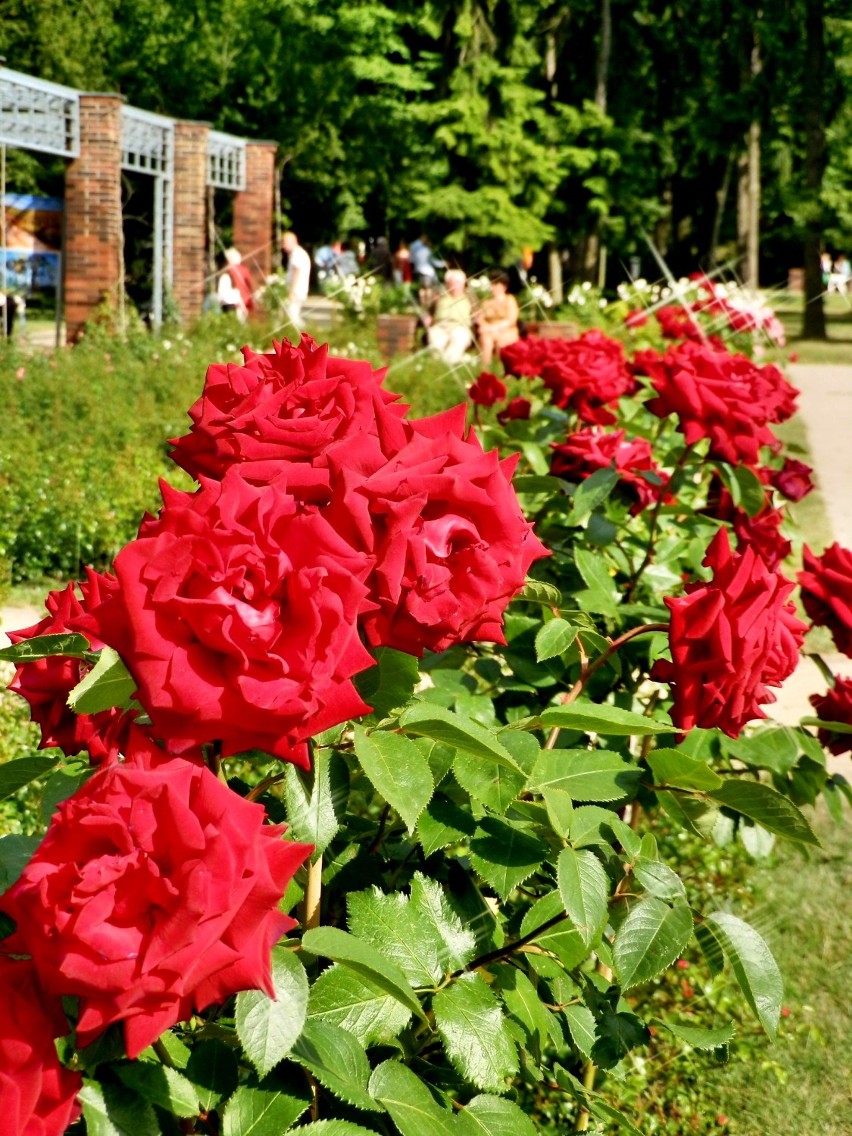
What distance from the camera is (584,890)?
1.27m

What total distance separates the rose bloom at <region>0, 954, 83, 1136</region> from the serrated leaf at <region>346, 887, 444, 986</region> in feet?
1.25

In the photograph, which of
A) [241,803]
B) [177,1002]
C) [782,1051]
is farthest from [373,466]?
[782,1051]

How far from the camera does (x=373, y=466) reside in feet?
3.87

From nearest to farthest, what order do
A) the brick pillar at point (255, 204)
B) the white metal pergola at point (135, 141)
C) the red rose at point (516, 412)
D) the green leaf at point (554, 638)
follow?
the green leaf at point (554, 638) → the red rose at point (516, 412) → the white metal pergola at point (135, 141) → the brick pillar at point (255, 204)

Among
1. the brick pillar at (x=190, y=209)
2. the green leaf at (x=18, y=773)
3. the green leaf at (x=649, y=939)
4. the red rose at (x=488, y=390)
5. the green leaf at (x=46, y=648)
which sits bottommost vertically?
the green leaf at (x=649, y=939)

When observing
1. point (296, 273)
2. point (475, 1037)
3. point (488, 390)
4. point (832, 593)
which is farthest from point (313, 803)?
point (296, 273)

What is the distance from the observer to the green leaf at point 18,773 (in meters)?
1.26

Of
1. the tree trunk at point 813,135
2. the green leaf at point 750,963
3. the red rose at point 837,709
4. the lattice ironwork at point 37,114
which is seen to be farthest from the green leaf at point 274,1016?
the tree trunk at point 813,135

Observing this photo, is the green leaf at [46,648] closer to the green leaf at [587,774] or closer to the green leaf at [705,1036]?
the green leaf at [587,774]

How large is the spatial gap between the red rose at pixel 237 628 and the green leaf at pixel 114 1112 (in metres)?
0.26

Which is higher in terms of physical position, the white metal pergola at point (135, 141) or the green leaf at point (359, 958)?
the white metal pergola at point (135, 141)

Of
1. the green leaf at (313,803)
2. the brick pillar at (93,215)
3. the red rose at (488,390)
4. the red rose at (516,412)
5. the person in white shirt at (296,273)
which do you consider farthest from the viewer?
the person in white shirt at (296,273)

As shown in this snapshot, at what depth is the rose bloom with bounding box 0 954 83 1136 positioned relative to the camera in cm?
88

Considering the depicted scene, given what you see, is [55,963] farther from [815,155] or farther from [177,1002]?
[815,155]
